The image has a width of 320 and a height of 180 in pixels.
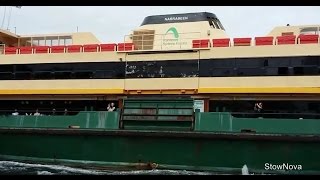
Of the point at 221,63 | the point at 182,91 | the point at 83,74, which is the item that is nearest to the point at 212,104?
the point at 182,91

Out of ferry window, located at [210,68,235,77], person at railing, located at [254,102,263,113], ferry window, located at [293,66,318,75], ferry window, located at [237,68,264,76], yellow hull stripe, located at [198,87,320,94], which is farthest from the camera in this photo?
ferry window, located at [210,68,235,77]

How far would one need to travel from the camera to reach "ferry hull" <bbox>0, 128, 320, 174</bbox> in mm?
10008

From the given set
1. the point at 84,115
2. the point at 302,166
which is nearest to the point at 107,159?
the point at 84,115

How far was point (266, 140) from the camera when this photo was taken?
1013 cm

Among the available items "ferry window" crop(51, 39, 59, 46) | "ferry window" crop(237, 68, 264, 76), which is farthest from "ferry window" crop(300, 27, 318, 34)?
"ferry window" crop(51, 39, 59, 46)

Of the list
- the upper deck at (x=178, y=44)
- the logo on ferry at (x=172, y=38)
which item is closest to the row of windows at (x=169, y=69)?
the upper deck at (x=178, y=44)

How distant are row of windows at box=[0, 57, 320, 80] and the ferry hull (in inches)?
80.4

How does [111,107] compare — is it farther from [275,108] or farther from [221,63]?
[275,108]

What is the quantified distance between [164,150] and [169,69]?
257cm

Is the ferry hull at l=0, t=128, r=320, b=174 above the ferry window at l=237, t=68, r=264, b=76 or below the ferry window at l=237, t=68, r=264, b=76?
below

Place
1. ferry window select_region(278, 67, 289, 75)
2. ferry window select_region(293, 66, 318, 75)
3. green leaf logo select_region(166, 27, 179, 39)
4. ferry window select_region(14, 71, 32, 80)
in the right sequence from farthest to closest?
ferry window select_region(14, 71, 32, 80) < green leaf logo select_region(166, 27, 179, 39) < ferry window select_region(278, 67, 289, 75) < ferry window select_region(293, 66, 318, 75)

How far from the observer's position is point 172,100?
1127 centimetres

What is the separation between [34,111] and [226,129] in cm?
634

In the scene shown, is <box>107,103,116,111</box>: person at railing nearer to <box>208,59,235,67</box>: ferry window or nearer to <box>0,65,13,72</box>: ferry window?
<box>208,59,235,67</box>: ferry window
